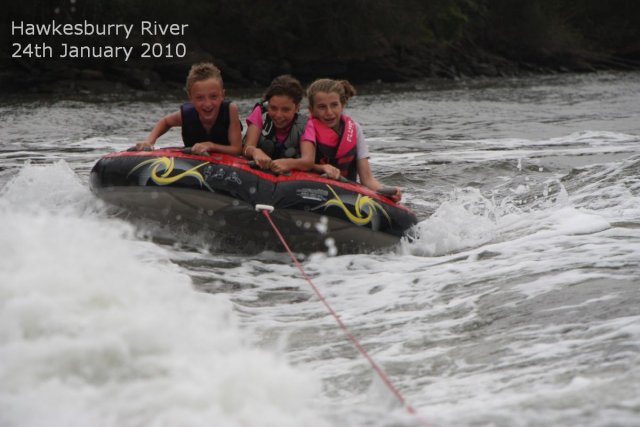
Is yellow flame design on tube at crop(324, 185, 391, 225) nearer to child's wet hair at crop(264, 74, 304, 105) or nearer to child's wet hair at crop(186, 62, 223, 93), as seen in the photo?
child's wet hair at crop(264, 74, 304, 105)

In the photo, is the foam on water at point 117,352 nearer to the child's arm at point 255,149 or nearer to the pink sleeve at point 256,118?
the child's arm at point 255,149

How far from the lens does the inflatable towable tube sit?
6.15 metres

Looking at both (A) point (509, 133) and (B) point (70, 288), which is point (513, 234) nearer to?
(B) point (70, 288)

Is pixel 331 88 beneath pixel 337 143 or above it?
above

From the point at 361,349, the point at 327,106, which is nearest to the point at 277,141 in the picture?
the point at 327,106

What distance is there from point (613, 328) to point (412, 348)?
0.86m

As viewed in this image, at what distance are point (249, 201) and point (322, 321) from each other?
1.69m

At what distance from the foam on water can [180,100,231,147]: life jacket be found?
2.54 meters

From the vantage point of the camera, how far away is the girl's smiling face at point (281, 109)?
6613mm

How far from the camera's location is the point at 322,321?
465 cm

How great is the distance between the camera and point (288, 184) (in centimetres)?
621

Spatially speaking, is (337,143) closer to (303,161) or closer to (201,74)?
(303,161)

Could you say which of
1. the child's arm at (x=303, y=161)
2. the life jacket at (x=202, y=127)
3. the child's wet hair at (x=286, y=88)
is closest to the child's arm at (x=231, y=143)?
the life jacket at (x=202, y=127)

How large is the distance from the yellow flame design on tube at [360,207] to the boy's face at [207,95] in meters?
1.24
